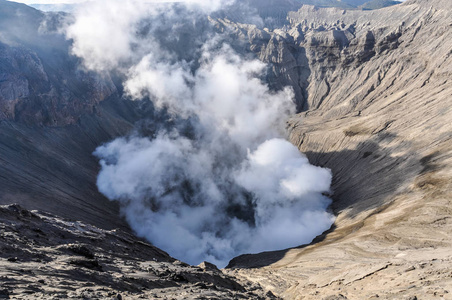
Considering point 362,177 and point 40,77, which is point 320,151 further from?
point 40,77

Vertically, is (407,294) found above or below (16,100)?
below

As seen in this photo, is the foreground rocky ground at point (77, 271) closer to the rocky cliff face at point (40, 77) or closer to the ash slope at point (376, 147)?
the ash slope at point (376, 147)

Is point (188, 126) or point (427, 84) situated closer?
point (427, 84)

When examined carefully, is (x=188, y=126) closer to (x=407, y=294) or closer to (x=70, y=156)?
(x=70, y=156)

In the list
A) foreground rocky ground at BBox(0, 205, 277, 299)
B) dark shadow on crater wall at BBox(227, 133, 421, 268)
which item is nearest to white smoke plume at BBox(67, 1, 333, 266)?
dark shadow on crater wall at BBox(227, 133, 421, 268)

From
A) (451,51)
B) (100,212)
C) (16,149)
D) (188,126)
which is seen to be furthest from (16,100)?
(451,51)

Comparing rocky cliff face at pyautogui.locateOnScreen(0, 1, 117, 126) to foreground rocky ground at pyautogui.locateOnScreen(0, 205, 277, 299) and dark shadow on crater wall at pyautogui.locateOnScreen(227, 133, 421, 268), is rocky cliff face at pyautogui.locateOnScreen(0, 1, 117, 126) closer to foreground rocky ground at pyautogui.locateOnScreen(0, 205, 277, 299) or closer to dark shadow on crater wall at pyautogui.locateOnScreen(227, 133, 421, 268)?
foreground rocky ground at pyautogui.locateOnScreen(0, 205, 277, 299)
